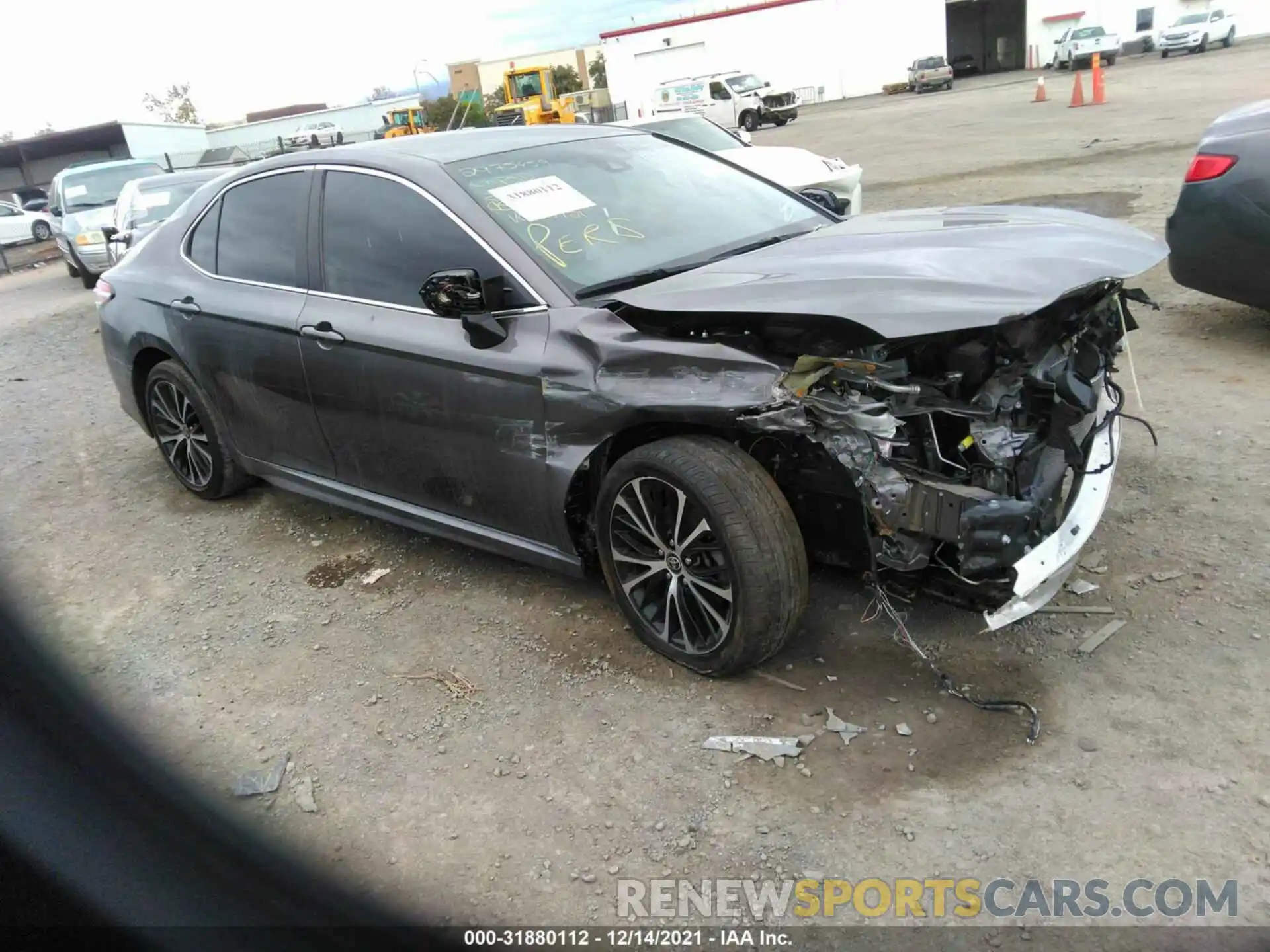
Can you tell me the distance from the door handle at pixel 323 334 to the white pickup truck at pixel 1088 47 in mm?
44259

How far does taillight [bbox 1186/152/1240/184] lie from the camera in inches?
209

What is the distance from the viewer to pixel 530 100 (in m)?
32.5

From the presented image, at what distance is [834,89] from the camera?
51594 millimetres

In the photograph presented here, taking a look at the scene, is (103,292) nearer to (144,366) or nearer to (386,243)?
(144,366)

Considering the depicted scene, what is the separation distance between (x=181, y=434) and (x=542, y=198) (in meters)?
2.77

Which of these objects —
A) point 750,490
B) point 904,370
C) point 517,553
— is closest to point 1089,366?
point 904,370

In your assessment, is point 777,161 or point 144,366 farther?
point 777,161

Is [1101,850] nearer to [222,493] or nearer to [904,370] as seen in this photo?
[904,370]

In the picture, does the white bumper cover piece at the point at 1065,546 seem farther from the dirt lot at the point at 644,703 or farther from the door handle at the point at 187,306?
the door handle at the point at 187,306

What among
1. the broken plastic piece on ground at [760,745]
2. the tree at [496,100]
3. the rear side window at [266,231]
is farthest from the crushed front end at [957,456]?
the tree at [496,100]

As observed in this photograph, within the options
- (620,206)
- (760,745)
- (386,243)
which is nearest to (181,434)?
(386,243)

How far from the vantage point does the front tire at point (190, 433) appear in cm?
495

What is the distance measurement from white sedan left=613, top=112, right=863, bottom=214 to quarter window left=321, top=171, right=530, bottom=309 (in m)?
5.23

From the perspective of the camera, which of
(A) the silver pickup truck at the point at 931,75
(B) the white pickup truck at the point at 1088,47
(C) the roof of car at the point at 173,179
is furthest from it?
(A) the silver pickup truck at the point at 931,75
